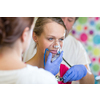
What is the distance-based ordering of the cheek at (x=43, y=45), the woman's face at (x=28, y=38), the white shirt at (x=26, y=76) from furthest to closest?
the cheek at (x=43, y=45), the woman's face at (x=28, y=38), the white shirt at (x=26, y=76)

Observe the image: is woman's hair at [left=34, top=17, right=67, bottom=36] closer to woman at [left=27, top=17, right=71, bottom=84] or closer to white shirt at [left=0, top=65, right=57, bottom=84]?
woman at [left=27, top=17, right=71, bottom=84]

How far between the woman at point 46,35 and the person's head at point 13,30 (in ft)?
0.48

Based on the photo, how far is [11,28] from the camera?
1.03m

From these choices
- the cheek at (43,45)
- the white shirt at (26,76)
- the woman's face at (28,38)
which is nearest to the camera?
the white shirt at (26,76)

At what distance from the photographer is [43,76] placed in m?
1.00

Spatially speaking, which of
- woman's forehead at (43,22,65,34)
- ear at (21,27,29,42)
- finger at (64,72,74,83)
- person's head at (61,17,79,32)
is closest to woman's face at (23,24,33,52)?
ear at (21,27,29,42)

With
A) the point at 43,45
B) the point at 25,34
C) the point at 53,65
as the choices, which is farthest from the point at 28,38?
the point at 53,65

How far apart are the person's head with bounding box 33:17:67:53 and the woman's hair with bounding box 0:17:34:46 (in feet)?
0.58

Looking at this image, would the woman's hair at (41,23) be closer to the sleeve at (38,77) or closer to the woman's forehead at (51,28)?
the woman's forehead at (51,28)

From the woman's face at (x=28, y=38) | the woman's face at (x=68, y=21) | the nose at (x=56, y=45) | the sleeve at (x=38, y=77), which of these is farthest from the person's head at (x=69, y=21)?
the sleeve at (x=38, y=77)

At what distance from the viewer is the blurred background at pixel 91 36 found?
4.28 ft
